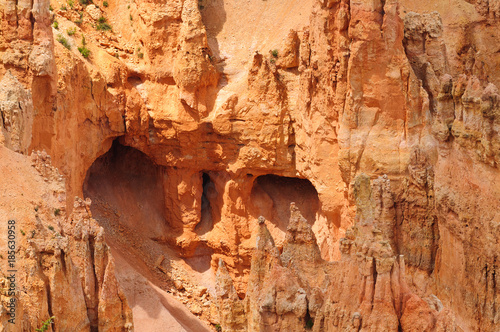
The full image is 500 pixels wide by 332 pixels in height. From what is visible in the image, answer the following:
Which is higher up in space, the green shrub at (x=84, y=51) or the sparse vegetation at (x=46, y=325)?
the green shrub at (x=84, y=51)

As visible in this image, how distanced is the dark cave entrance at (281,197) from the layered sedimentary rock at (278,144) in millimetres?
85

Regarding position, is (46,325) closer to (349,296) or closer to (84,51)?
(349,296)

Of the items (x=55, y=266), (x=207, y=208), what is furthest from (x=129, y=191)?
(x=55, y=266)

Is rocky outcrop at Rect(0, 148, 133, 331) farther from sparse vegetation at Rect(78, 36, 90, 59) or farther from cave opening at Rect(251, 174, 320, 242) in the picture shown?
cave opening at Rect(251, 174, 320, 242)

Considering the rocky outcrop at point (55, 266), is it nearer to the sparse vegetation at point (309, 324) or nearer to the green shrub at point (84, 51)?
the sparse vegetation at point (309, 324)

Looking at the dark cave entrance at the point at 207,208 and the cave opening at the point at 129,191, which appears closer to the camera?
the cave opening at the point at 129,191

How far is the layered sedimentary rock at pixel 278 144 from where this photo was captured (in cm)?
1741

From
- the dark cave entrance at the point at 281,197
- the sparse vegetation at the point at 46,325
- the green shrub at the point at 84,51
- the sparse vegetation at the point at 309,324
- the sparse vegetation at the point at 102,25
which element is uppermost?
the sparse vegetation at the point at 102,25

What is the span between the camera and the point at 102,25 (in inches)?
1412

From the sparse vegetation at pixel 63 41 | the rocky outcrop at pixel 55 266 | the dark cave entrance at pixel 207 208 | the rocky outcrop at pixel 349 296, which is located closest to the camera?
the rocky outcrop at pixel 349 296

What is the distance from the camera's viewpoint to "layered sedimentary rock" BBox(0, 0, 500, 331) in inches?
685

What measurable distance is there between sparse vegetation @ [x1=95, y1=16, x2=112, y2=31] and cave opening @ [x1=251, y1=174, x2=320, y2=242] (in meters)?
9.23

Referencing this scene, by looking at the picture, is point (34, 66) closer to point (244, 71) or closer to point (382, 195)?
point (244, 71)

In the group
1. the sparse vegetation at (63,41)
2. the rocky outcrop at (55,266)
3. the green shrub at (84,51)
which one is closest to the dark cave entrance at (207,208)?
the green shrub at (84,51)
